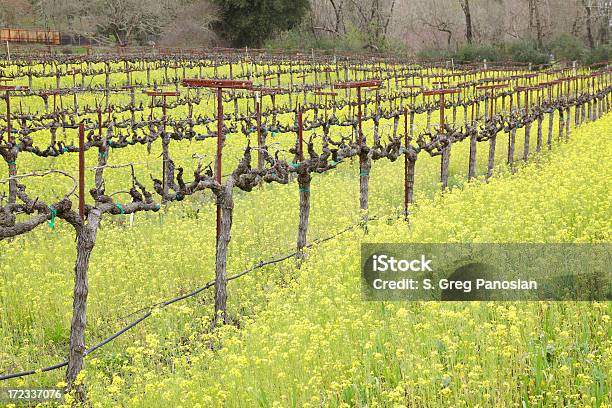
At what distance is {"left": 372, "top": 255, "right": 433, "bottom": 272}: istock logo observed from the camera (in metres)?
10.1

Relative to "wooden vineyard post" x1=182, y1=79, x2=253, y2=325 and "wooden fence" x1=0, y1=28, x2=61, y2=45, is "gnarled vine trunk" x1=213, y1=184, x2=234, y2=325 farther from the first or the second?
"wooden fence" x1=0, y1=28, x2=61, y2=45

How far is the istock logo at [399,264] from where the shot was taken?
33.0 feet

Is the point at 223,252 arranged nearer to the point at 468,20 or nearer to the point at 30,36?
the point at 30,36

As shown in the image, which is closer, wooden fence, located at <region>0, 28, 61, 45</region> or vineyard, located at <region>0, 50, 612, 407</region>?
vineyard, located at <region>0, 50, 612, 407</region>

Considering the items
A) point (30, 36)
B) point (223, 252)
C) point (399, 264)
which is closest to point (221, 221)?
point (223, 252)

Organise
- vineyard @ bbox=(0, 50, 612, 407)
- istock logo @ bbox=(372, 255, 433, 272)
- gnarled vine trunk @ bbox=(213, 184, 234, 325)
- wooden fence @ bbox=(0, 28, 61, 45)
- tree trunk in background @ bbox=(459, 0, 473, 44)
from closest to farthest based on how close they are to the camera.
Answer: vineyard @ bbox=(0, 50, 612, 407)
istock logo @ bbox=(372, 255, 433, 272)
gnarled vine trunk @ bbox=(213, 184, 234, 325)
wooden fence @ bbox=(0, 28, 61, 45)
tree trunk in background @ bbox=(459, 0, 473, 44)

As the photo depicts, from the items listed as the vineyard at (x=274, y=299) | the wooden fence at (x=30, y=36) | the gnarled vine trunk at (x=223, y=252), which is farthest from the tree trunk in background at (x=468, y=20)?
the gnarled vine trunk at (x=223, y=252)

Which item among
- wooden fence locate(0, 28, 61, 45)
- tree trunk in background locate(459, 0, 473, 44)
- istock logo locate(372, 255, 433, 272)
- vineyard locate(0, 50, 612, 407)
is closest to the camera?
vineyard locate(0, 50, 612, 407)

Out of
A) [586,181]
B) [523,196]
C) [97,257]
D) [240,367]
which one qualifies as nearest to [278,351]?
[240,367]

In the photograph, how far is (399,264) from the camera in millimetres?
Answer: 10266

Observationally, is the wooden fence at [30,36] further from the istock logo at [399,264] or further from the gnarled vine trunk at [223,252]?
the istock logo at [399,264]

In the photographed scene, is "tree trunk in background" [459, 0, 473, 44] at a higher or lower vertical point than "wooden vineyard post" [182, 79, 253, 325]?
higher

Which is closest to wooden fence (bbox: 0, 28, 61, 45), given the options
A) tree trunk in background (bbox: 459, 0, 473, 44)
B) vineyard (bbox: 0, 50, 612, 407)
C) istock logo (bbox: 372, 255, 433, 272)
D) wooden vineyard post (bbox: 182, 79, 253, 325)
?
tree trunk in background (bbox: 459, 0, 473, 44)

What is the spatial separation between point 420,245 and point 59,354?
15.2 ft
